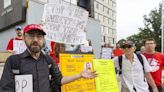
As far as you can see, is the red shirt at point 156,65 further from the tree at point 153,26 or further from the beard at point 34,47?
the tree at point 153,26

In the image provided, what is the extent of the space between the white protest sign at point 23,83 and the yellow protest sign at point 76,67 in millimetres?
1469

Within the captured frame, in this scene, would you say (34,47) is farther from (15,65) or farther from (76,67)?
(76,67)

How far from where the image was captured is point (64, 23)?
5.77 meters

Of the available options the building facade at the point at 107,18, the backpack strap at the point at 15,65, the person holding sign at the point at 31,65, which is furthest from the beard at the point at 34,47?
the building facade at the point at 107,18

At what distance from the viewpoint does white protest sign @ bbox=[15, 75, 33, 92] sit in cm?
370

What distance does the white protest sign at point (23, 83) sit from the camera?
3.70 m

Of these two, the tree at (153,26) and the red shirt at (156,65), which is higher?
the tree at (153,26)

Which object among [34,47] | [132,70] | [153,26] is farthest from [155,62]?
[153,26]

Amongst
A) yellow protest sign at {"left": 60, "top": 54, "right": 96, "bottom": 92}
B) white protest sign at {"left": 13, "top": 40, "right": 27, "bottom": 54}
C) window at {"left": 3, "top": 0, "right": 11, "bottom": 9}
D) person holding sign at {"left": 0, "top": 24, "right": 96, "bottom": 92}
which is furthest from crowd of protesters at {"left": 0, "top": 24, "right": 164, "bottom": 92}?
window at {"left": 3, "top": 0, "right": 11, "bottom": 9}

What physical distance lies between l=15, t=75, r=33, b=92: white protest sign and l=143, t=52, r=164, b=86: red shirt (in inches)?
130

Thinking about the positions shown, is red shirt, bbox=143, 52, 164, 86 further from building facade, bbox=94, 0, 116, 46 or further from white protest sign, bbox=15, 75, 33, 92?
building facade, bbox=94, 0, 116, 46

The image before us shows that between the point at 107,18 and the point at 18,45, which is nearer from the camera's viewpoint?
the point at 18,45

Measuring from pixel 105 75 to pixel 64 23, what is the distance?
3.69 feet

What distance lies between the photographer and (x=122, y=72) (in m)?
5.66
